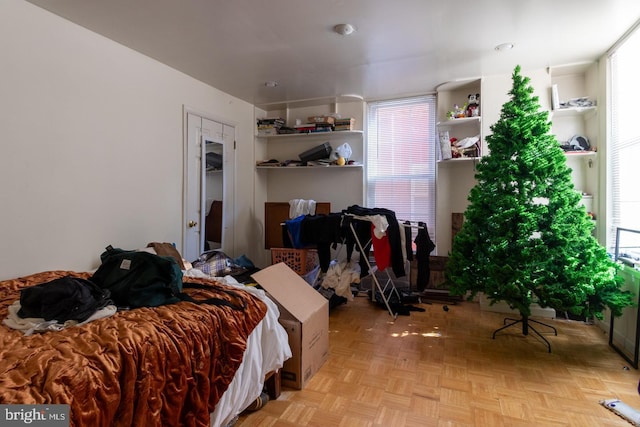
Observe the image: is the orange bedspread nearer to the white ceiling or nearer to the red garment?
the red garment

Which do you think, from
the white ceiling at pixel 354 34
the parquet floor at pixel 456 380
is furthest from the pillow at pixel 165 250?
the white ceiling at pixel 354 34

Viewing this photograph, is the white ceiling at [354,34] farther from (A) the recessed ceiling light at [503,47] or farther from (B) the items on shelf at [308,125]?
(B) the items on shelf at [308,125]

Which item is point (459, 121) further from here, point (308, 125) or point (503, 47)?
point (308, 125)

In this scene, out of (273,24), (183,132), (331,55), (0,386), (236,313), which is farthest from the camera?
(183,132)

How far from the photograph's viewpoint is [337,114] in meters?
4.68

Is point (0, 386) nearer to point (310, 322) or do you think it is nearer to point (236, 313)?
A: point (236, 313)

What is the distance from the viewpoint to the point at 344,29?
2.66 m

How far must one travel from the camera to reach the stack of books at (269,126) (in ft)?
15.7

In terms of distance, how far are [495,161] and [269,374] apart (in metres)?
2.45

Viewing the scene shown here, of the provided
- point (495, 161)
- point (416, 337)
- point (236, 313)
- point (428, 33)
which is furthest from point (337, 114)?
point (236, 313)

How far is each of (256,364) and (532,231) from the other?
7.82 ft

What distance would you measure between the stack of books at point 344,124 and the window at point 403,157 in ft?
1.10

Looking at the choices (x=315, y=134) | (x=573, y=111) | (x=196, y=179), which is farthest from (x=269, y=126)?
(x=573, y=111)

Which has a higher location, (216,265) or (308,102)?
(308,102)
